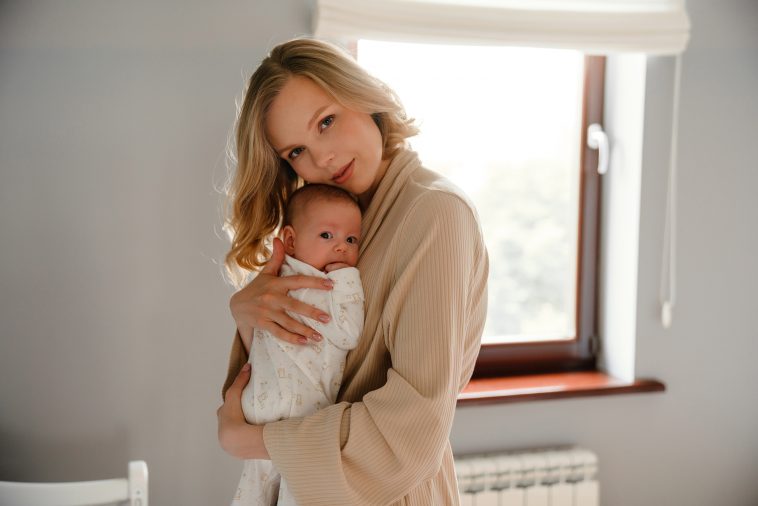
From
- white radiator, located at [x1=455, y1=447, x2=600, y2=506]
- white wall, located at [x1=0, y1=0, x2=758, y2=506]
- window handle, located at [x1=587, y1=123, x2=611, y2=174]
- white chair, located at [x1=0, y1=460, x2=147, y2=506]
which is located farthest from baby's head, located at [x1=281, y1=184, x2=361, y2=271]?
window handle, located at [x1=587, y1=123, x2=611, y2=174]

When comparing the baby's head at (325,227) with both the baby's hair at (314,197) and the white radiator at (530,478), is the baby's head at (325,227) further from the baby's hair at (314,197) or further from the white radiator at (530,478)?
the white radiator at (530,478)

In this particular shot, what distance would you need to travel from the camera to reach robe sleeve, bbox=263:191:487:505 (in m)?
1.08

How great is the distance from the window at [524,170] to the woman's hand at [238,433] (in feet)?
4.27

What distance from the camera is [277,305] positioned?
4.02 feet

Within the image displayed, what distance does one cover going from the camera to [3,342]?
1911 millimetres

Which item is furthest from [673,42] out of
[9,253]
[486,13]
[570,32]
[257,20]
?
[9,253]

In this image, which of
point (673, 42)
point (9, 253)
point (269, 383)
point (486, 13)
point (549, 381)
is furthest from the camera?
point (549, 381)

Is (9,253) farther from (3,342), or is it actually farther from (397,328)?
(397,328)

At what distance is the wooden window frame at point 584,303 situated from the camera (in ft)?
8.13

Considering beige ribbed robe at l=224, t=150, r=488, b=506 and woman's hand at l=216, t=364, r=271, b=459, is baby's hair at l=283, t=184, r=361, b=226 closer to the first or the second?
beige ribbed robe at l=224, t=150, r=488, b=506

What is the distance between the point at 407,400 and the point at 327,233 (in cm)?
33

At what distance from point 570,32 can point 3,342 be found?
Answer: 1783 millimetres

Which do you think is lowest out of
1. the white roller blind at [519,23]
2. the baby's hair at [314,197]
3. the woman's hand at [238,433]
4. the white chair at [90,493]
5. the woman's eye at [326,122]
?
the white chair at [90,493]

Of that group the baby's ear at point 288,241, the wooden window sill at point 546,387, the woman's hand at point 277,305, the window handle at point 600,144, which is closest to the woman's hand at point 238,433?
the woman's hand at point 277,305
